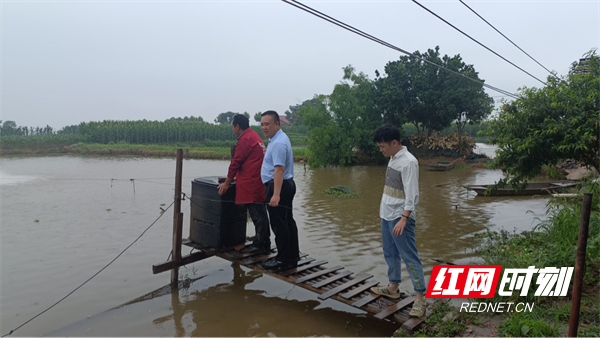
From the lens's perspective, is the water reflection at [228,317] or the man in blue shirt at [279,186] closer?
the water reflection at [228,317]

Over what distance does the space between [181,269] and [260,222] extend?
1899 millimetres

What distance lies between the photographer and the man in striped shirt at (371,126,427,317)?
3379 mm

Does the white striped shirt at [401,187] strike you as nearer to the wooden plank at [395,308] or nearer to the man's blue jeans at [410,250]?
the man's blue jeans at [410,250]

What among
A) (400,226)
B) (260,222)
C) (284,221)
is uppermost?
(400,226)

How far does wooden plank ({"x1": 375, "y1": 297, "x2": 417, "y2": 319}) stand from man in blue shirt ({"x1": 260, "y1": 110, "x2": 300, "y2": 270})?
135cm

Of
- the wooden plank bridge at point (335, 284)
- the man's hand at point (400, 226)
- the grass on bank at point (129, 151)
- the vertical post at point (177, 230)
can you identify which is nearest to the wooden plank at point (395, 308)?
the wooden plank bridge at point (335, 284)

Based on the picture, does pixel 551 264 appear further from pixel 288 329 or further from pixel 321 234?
pixel 321 234

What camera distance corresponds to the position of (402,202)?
11.5ft

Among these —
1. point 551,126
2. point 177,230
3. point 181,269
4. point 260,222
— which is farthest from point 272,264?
point 551,126

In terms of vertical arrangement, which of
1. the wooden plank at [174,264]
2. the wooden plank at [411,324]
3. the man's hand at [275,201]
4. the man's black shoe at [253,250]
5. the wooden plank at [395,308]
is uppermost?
the man's hand at [275,201]

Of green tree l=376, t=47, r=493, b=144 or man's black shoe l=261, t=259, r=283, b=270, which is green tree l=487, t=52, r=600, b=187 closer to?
man's black shoe l=261, t=259, r=283, b=270

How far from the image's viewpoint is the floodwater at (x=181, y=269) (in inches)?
163

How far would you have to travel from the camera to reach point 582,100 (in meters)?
6.17

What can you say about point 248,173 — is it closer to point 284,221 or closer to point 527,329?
point 284,221
